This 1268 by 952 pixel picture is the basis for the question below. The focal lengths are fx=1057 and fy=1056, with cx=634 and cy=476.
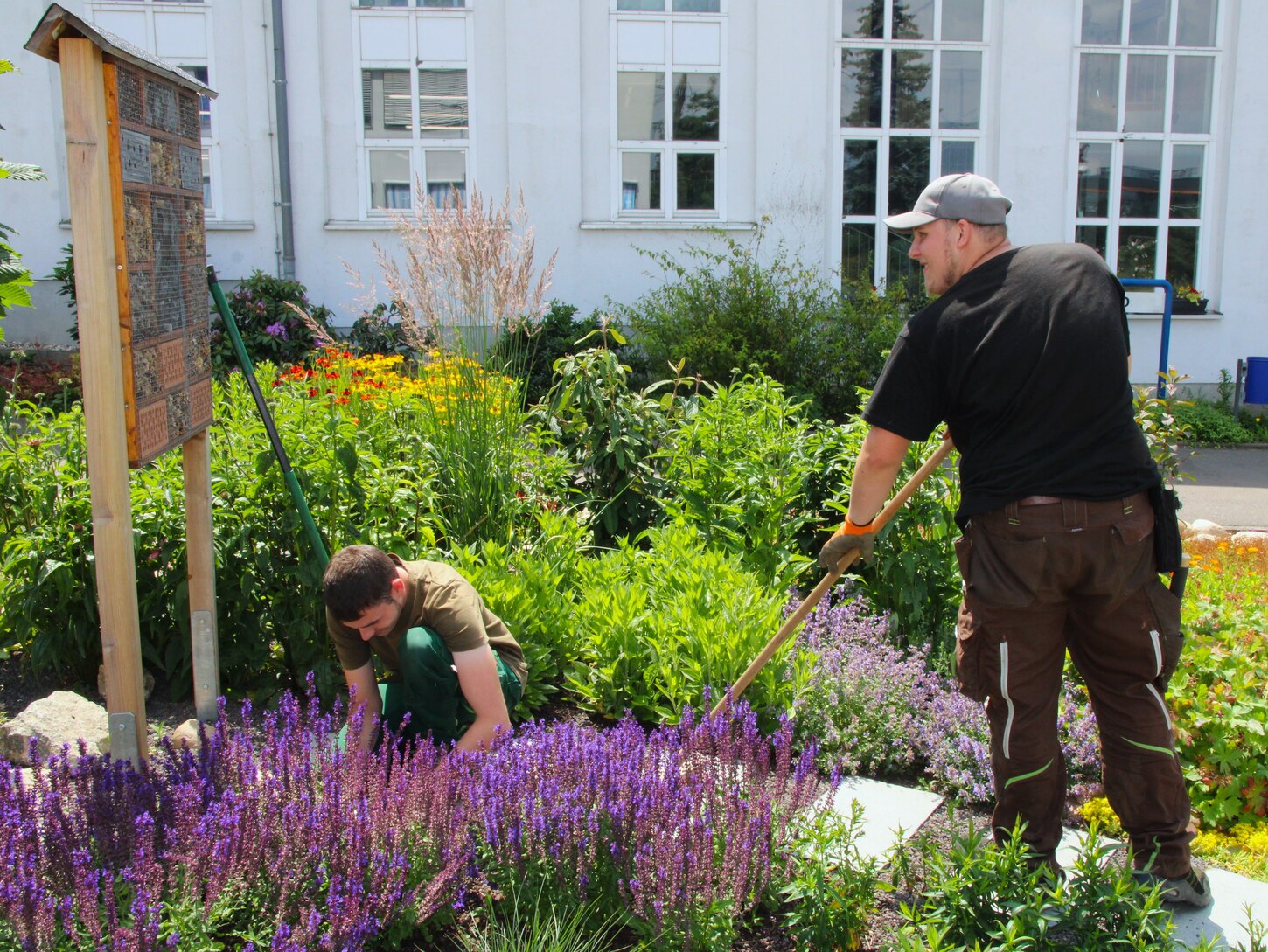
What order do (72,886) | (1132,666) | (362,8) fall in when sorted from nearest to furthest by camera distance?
(72,886)
(1132,666)
(362,8)

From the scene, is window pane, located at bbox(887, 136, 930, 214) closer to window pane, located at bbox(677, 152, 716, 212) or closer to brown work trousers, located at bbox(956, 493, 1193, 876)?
window pane, located at bbox(677, 152, 716, 212)

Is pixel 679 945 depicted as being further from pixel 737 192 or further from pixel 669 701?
pixel 737 192

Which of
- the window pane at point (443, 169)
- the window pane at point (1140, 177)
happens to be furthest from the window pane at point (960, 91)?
the window pane at point (443, 169)

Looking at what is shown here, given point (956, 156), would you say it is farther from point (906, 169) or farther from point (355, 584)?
point (355, 584)

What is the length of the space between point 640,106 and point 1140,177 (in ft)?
21.5

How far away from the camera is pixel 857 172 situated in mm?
13398

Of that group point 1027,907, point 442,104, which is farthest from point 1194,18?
point 1027,907

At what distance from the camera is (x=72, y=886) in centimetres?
238

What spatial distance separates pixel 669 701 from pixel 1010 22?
462 inches

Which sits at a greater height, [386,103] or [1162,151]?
[386,103]

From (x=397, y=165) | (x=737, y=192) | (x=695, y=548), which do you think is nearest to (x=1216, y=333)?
(x=737, y=192)

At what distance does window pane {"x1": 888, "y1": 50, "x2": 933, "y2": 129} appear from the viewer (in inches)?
517

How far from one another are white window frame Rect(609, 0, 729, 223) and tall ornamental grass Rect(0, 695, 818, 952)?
10569mm

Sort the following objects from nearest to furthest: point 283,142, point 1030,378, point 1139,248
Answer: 1. point 1030,378
2. point 283,142
3. point 1139,248
